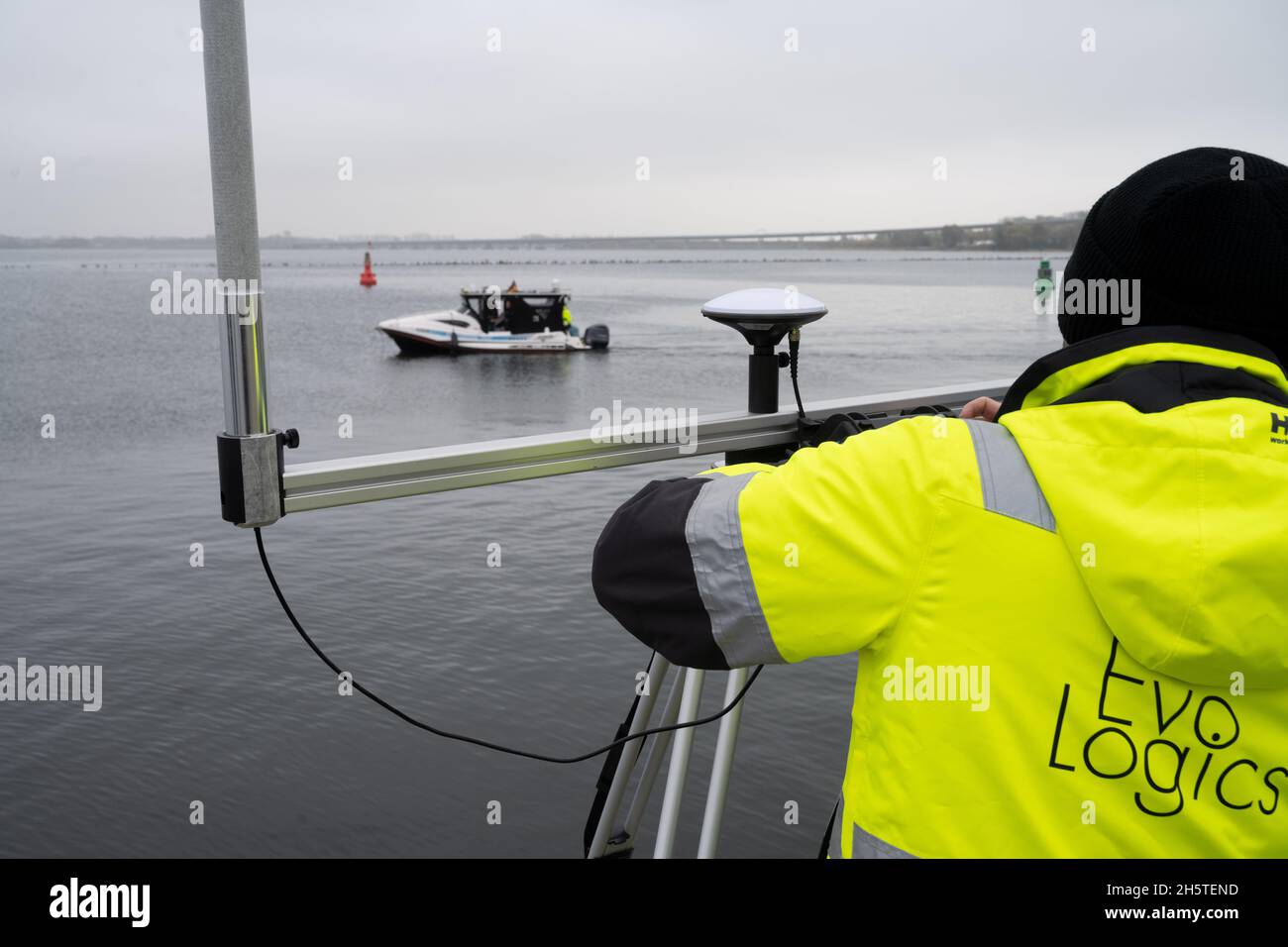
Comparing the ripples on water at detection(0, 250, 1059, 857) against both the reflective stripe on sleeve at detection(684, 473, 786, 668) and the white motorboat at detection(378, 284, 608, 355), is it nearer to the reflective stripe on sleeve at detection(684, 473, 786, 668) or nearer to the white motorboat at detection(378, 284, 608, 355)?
the reflective stripe on sleeve at detection(684, 473, 786, 668)

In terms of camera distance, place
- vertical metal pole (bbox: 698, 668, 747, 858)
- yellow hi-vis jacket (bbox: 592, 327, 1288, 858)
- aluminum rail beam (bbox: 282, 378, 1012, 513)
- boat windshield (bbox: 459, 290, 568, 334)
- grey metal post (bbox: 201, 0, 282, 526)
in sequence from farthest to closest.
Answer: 1. boat windshield (bbox: 459, 290, 568, 334)
2. vertical metal pole (bbox: 698, 668, 747, 858)
3. aluminum rail beam (bbox: 282, 378, 1012, 513)
4. grey metal post (bbox: 201, 0, 282, 526)
5. yellow hi-vis jacket (bbox: 592, 327, 1288, 858)

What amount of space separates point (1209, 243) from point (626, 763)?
164cm

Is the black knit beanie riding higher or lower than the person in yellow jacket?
higher

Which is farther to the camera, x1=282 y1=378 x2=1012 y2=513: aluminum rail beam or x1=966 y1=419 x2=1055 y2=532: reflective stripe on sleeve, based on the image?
x1=282 y1=378 x2=1012 y2=513: aluminum rail beam

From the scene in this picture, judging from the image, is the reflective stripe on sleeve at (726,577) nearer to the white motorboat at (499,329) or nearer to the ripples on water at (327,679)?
the ripples on water at (327,679)

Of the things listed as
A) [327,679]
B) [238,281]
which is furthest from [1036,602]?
[327,679]

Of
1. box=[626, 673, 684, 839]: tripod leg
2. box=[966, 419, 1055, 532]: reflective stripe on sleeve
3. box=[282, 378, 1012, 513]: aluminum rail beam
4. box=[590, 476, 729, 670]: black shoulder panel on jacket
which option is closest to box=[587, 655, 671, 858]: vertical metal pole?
box=[626, 673, 684, 839]: tripod leg

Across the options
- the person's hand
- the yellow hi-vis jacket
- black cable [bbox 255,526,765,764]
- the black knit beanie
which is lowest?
black cable [bbox 255,526,765,764]

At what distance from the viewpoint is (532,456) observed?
1.84 meters

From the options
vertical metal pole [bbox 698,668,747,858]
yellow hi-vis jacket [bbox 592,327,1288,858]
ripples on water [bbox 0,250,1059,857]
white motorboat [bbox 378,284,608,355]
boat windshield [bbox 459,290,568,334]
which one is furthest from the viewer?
white motorboat [bbox 378,284,608,355]

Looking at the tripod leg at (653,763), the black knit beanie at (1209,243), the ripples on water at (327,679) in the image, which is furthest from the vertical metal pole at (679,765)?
the ripples on water at (327,679)

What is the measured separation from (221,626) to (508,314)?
26598 millimetres

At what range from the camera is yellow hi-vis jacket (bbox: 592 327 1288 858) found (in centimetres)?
97

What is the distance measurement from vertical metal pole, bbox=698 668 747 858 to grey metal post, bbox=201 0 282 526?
0.85m
